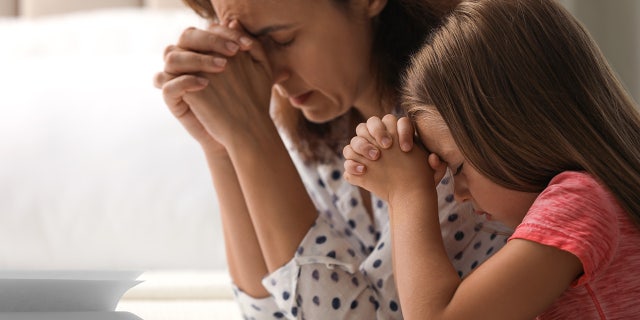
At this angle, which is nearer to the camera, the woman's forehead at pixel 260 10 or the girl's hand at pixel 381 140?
the girl's hand at pixel 381 140

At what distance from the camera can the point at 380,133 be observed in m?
0.93

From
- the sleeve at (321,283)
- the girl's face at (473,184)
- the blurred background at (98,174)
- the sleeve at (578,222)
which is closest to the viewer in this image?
the sleeve at (578,222)

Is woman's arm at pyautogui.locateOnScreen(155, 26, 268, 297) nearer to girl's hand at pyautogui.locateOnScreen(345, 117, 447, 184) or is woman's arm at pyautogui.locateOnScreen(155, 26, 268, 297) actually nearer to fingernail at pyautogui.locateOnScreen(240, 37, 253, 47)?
fingernail at pyautogui.locateOnScreen(240, 37, 253, 47)

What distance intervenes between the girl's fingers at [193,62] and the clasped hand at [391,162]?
0.90 ft

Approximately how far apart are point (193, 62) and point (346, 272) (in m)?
0.33

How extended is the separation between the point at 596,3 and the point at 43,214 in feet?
4.02

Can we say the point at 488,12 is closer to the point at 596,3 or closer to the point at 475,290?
the point at 475,290

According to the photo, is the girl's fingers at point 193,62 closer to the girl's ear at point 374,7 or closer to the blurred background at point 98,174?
the girl's ear at point 374,7

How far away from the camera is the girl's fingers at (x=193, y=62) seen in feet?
3.76

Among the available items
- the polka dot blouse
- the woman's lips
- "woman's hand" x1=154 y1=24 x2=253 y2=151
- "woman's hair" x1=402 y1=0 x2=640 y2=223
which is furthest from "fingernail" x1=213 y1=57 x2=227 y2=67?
"woman's hair" x1=402 y1=0 x2=640 y2=223

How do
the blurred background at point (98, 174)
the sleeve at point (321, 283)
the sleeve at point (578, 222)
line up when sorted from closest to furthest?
the sleeve at point (578, 222) < the sleeve at point (321, 283) < the blurred background at point (98, 174)

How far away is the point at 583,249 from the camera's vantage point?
78 centimetres

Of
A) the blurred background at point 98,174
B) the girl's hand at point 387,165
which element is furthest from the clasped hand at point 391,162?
the blurred background at point 98,174

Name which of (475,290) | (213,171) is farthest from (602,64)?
(213,171)
